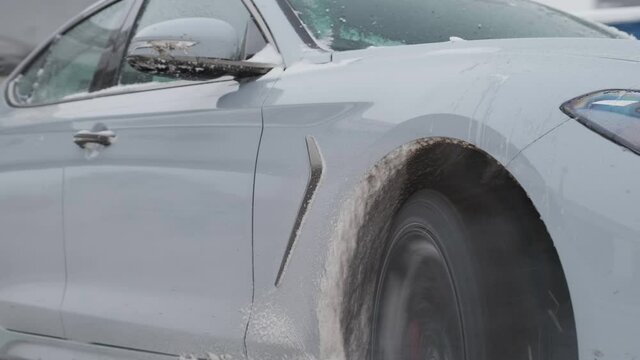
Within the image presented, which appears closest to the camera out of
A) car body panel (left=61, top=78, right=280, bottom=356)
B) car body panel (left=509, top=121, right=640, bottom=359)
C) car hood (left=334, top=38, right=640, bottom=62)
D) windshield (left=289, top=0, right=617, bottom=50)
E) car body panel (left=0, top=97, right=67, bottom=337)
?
car body panel (left=509, top=121, right=640, bottom=359)

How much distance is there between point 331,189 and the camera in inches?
96.7

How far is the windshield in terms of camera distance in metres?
2.88

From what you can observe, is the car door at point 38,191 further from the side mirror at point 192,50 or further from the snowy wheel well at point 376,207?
the snowy wheel well at point 376,207

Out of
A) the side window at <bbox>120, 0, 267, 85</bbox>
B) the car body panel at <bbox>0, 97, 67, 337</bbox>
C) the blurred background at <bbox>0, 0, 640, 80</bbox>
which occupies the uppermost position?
the side window at <bbox>120, 0, 267, 85</bbox>

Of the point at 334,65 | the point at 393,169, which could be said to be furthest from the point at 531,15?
the point at 393,169

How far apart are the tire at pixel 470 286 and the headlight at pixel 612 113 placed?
258mm

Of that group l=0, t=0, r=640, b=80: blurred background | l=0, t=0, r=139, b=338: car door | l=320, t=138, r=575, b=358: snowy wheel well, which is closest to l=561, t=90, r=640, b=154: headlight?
l=320, t=138, r=575, b=358: snowy wheel well

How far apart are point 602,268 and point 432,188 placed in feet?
2.13

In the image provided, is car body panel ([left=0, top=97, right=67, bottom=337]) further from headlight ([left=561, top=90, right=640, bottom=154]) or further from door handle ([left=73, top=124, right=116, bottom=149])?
headlight ([left=561, top=90, right=640, bottom=154])

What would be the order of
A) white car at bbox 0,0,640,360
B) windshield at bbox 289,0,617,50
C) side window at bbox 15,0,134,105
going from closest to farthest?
white car at bbox 0,0,640,360, windshield at bbox 289,0,617,50, side window at bbox 15,0,134,105

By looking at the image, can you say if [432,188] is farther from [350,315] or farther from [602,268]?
[602,268]

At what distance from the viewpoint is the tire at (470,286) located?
1933mm

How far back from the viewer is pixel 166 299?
9.70 feet

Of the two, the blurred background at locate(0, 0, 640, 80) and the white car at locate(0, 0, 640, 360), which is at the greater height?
the white car at locate(0, 0, 640, 360)
